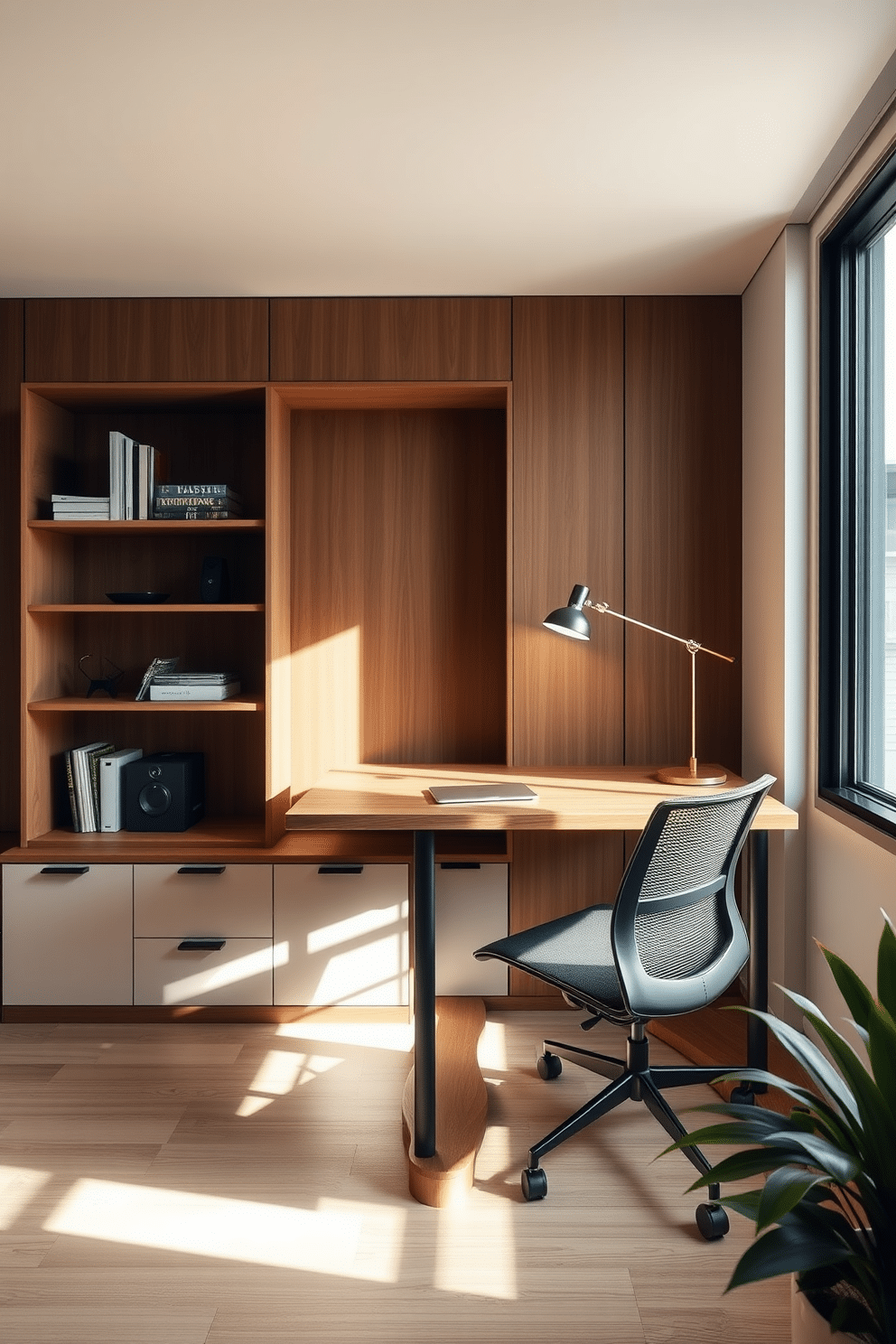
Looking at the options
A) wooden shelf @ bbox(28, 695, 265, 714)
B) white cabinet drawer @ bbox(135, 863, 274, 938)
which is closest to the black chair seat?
white cabinet drawer @ bbox(135, 863, 274, 938)

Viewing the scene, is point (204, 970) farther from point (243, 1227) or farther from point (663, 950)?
point (663, 950)

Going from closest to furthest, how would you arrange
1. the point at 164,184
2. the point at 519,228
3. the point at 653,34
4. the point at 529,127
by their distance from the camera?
the point at 653,34
the point at 529,127
the point at 164,184
the point at 519,228

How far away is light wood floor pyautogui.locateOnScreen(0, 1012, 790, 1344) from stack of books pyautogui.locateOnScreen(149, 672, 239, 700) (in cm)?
114

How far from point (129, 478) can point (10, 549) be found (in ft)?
1.95

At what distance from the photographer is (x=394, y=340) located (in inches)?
131

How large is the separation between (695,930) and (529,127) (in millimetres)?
1916

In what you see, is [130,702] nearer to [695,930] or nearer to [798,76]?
[695,930]

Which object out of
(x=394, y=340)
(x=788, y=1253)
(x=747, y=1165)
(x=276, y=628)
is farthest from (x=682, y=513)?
(x=788, y=1253)

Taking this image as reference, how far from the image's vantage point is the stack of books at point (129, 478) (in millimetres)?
3277

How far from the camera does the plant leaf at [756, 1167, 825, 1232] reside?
120 centimetres

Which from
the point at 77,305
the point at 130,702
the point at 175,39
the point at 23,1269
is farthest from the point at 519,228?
the point at 23,1269

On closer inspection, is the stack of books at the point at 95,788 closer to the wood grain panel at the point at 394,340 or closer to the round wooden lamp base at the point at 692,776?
the wood grain panel at the point at 394,340

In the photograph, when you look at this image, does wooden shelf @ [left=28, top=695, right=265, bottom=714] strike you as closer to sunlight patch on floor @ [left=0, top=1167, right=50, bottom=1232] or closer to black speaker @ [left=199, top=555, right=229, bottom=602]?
black speaker @ [left=199, top=555, right=229, bottom=602]

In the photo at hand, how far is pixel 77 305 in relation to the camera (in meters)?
3.38
